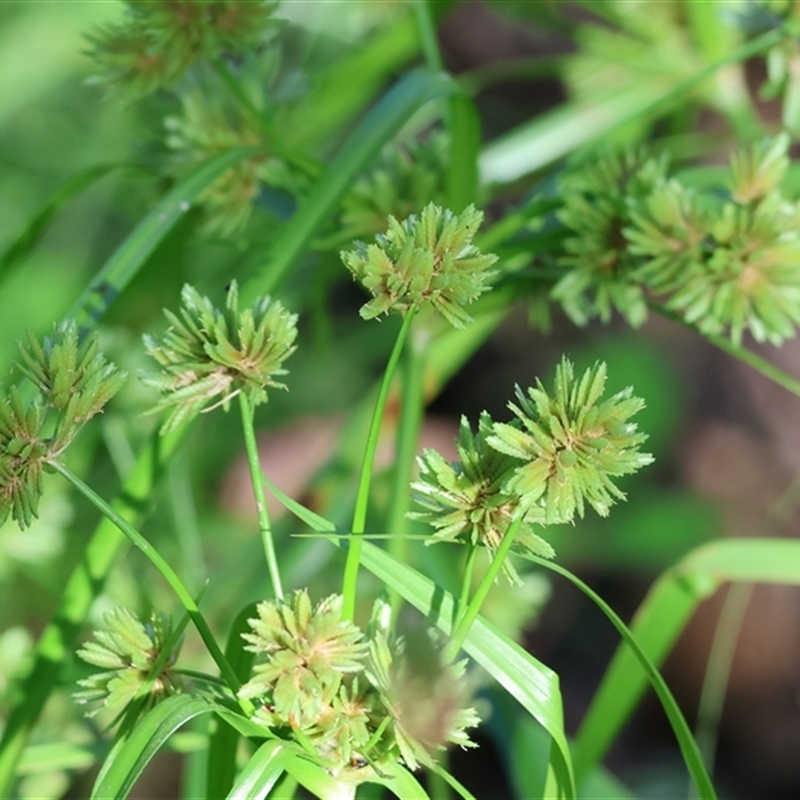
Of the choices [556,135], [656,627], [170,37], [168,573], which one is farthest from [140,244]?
[556,135]

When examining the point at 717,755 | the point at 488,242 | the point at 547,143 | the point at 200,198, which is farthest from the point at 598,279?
the point at 717,755

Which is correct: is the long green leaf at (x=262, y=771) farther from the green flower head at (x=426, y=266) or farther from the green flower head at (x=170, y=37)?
the green flower head at (x=170, y=37)

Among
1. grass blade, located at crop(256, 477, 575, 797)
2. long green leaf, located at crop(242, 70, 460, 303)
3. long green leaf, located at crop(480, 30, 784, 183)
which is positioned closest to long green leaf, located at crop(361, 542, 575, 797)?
grass blade, located at crop(256, 477, 575, 797)

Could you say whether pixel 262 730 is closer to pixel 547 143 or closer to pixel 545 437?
pixel 545 437

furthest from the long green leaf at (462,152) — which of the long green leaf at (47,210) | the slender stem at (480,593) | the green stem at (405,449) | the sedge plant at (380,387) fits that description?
the slender stem at (480,593)

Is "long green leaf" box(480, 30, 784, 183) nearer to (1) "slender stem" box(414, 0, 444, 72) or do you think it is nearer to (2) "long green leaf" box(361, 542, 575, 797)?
(1) "slender stem" box(414, 0, 444, 72)
